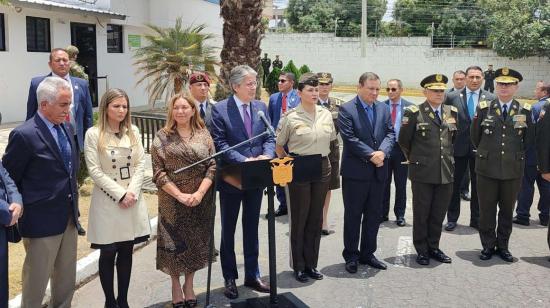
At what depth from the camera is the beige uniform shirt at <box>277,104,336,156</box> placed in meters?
5.30

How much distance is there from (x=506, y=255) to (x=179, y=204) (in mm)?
3760

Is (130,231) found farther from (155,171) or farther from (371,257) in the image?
(371,257)

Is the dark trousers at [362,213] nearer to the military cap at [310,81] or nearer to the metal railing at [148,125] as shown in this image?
the military cap at [310,81]

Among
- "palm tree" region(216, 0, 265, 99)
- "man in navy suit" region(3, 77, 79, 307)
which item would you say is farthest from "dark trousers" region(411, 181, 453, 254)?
"palm tree" region(216, 0, 265, 99)

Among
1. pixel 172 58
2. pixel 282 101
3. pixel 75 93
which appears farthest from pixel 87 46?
pixel 75 93

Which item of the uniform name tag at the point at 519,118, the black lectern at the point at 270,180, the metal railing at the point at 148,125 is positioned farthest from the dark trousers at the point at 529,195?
the metal railing at the point at 148,125

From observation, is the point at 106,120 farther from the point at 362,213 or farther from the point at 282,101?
the point at 282,101

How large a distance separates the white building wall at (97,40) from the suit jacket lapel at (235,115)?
11421 millimetres

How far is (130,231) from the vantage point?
4.38 metres

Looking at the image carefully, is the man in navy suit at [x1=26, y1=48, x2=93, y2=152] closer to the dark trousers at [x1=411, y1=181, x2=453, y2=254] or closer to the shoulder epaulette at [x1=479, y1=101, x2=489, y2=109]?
the dark trousers at [x1=411, y1=181, x2=453, y2=254]

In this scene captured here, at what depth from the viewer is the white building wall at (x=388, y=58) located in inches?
1291

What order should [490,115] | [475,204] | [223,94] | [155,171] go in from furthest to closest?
Result: [223,94], [475,204], [490,115], [155,171]

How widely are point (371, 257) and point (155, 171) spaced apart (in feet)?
8.52

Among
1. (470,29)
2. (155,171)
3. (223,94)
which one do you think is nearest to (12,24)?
(223,94)
